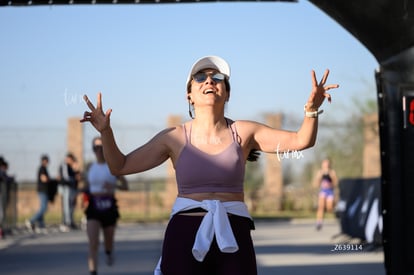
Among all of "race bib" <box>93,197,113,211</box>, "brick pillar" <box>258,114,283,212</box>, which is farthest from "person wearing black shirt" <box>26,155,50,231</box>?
"brick pillar" <box>258,114,283,212</box>

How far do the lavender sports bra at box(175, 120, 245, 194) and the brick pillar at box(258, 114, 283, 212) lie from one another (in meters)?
27.3

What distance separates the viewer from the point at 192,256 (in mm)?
5805

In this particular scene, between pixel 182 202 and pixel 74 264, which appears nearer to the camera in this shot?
pixel 182 202

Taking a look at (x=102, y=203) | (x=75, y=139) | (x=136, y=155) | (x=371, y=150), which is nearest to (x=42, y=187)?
(x=75, y=139)

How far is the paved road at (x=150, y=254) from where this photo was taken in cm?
1373

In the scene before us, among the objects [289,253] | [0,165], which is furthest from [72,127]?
[289,253]

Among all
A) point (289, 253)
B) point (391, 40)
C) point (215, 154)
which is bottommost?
point (289, 253)

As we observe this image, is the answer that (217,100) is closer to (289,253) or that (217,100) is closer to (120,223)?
(289,253)

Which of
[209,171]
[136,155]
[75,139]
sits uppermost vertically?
[75,139]

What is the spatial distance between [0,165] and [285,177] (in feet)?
49.4

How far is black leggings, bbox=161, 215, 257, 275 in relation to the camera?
5785 mm

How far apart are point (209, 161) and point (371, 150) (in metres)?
24.8

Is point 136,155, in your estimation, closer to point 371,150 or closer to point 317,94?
point 317,94

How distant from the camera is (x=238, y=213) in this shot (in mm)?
5945
